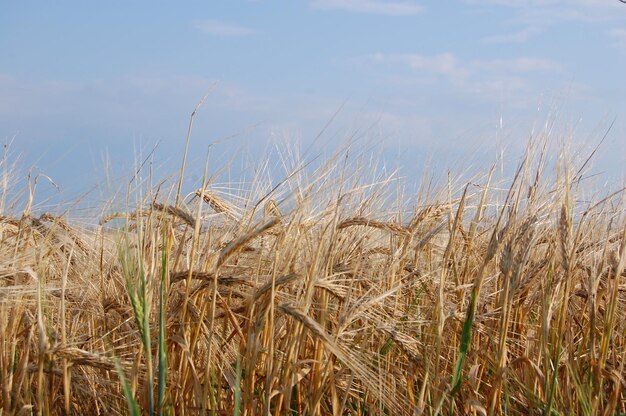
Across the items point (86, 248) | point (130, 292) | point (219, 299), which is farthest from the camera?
point (86, 248)

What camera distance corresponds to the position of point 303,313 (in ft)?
5.06

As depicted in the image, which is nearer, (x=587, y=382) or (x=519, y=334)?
(x=587, y=382)

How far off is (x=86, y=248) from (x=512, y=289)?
1.55m

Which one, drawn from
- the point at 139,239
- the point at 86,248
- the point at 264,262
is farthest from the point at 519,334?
the point at 86,248

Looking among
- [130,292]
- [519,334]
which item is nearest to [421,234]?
[519,334]

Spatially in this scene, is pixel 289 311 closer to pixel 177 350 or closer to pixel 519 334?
pixel 177 350

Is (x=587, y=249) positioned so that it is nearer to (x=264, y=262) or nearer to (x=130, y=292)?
(x=264, y=262)

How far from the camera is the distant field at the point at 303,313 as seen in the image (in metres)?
1.65

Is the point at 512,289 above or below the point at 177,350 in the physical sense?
above

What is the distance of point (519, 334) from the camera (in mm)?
2234

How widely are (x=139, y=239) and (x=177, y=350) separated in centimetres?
46

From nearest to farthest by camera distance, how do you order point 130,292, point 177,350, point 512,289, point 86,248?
point 130,292, point 512,289, point 177,350, point 86,248

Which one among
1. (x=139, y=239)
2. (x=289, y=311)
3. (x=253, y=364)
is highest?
(x=139, y=239)

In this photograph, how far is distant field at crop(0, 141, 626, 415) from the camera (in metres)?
1.65
